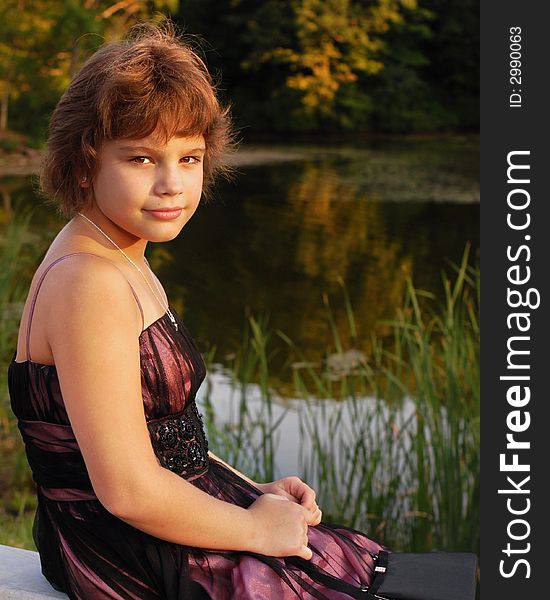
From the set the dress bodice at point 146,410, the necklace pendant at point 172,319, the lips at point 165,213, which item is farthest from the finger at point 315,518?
the lips at point 165,213

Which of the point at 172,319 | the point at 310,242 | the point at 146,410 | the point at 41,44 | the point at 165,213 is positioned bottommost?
the point at 146,410

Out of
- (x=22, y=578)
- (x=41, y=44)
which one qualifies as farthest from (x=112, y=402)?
(x=41, y=44)

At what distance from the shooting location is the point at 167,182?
1141 millimetres

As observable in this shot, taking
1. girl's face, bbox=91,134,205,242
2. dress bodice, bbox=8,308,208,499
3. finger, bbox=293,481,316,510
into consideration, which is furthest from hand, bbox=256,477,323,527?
girl's face, bbox=91,134,205,242

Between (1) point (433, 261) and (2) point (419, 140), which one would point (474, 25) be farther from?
(1) point (433, 261)

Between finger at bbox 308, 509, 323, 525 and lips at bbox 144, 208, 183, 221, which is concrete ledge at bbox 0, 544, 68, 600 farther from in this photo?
lips at bbox 144, 208, 183, 221

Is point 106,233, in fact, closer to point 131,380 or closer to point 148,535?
point 131,380

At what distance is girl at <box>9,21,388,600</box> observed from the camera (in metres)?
1.06

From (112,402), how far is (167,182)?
0.26 m

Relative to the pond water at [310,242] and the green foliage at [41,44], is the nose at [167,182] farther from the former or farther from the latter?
the green foliage at [41,44]

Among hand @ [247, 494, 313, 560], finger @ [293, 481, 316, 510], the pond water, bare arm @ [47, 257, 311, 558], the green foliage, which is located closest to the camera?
bare arm @ [47, 257, 311, 558]

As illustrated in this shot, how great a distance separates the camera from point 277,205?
1200 cm

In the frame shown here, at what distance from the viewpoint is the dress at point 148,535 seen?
1.15 meters

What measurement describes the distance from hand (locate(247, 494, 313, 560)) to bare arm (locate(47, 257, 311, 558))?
0.24 ft
